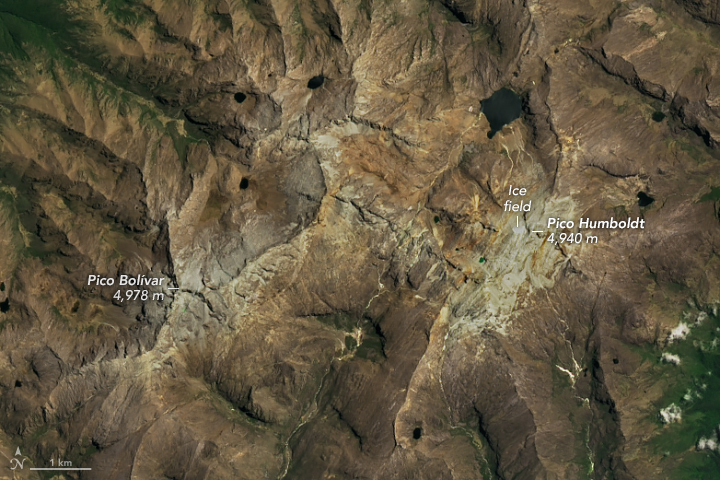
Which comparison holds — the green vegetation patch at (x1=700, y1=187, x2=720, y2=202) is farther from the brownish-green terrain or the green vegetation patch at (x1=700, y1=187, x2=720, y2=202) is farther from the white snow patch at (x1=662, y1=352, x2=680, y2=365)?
the white snow patch at (x1=662, y1=352, x2=680, y2=365)

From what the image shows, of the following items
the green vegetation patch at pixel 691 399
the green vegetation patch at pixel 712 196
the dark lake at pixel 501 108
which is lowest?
the green vegetation patch at pixel 691 399

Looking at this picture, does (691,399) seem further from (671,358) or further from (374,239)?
(374,239)

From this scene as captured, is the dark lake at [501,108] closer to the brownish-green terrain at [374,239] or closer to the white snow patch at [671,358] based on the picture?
the brownish-green terrain at [374,239]

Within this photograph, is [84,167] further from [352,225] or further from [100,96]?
[352,225]

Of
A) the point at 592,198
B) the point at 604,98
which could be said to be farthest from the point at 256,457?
the point at 604,98

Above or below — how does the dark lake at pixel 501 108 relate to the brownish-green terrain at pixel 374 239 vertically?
above

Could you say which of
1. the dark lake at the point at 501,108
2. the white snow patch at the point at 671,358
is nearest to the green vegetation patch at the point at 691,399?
the white snow patch at the point at 671,358
